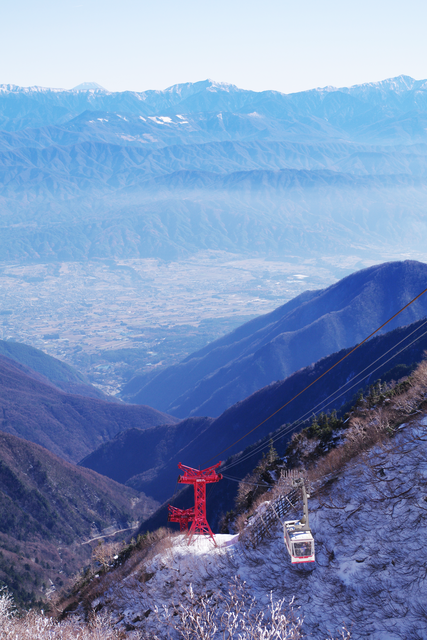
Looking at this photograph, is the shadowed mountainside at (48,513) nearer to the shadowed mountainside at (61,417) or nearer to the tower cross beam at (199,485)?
the tower cross beam at (199,485)

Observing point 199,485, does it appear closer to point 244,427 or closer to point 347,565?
point 347,565

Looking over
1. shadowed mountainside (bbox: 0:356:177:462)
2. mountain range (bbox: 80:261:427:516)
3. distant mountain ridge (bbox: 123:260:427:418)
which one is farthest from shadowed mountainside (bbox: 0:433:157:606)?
distant mountain ridge (bbox: 123:260:427:418)

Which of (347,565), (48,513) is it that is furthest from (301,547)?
(48,513)

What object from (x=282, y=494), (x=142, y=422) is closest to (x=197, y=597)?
(x=282, y=494)

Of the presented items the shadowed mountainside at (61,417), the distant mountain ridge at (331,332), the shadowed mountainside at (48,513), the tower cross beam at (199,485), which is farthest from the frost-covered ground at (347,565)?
the distant mountain ridge at (331,332)

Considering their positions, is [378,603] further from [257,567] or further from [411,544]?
[257,567]
